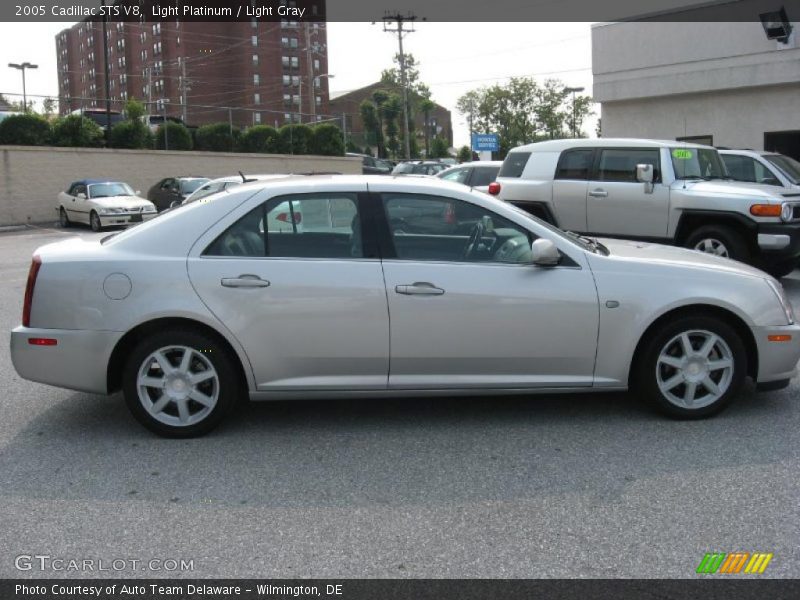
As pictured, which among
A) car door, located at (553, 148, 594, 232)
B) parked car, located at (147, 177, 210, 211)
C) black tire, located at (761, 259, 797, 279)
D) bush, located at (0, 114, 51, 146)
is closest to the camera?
black tire, located at (761, 259, 797, 279)

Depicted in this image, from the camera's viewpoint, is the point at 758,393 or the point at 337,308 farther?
the point at 758,393

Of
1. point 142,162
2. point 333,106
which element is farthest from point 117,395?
point 333,106

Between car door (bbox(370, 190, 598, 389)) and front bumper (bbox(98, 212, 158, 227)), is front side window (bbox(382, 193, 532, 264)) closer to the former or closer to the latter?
car door (bbox(370, 190, 598, 389))

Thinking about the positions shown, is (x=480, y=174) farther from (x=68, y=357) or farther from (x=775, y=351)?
(x=68, y=357)

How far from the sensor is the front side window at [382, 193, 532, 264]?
16.5 feet

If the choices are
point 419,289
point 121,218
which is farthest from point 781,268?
point 121,218

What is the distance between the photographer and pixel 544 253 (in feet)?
15.9

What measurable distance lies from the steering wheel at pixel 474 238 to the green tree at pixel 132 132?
97.9 ft

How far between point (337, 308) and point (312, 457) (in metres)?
0.89

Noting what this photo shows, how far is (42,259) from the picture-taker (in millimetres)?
4969

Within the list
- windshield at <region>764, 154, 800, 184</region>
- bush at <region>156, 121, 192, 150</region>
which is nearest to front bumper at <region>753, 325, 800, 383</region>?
windshield at <region>764, 154, 800, 184</region>

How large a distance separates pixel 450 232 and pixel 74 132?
28.9 m

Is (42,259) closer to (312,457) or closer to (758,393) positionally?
(312,457)

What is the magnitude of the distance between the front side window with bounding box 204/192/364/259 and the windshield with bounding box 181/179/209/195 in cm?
2247
